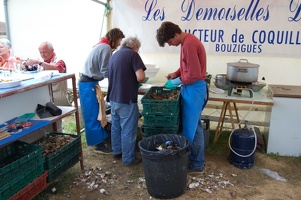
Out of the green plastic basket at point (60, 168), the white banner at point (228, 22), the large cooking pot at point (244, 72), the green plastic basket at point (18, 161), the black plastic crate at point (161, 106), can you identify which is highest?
the white banner at point (228, 22)

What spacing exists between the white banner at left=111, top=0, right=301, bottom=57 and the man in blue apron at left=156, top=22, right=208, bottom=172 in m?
1.27

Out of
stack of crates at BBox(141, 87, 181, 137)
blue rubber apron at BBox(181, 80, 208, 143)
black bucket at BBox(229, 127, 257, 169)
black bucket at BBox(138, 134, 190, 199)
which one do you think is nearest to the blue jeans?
stack of crates at BBox(141, 87, 181, 137)

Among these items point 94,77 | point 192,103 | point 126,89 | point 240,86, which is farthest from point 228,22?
point 94,77

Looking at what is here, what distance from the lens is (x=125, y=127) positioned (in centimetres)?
296

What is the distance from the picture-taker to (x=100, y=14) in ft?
13.6

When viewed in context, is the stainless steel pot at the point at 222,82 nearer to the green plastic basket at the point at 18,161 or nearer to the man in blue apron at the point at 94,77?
the man in blue apron at the point at 94,77

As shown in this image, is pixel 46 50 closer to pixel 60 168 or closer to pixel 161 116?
pixel 60 168

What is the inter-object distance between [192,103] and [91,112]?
4.16 ft

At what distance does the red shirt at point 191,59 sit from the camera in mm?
2543

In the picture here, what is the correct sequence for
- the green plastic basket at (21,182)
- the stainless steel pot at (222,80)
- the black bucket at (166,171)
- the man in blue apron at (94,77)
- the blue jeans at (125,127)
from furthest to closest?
the stainless steel pot at (222,80) < the man in blue apron at (94,77) < the blue jeans at (125,127) < the black bucket at (166,171) < the green plastic basket at (21,182)

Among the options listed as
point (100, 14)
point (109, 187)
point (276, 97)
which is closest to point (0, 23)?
point (100, 14)

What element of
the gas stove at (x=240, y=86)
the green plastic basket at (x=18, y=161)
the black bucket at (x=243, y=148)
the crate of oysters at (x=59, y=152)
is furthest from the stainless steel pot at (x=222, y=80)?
the green plastic basket at (x=18, y=161)

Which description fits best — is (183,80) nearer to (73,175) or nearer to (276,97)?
(276,97)

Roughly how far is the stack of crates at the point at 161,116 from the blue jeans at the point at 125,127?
0.45 ft
